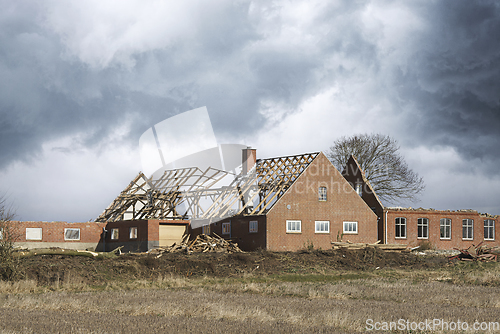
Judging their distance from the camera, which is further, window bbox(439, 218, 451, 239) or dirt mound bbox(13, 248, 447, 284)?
window bbox(439, 218, 451, 239)

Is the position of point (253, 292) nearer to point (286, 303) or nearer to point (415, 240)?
point (286, 303)

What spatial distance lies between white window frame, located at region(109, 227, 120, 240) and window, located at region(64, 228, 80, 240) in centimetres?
275

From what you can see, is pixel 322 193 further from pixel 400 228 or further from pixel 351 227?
pixel 400 228

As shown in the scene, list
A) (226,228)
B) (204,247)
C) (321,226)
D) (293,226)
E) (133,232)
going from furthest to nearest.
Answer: (133,232) → (226,228) → (321,226) → (293,226) → (204,247)

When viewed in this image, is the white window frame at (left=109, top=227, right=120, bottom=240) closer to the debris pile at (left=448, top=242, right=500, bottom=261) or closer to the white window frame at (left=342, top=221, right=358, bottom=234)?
the white window frame at (left=342, top=221, right=358, bottom=234)

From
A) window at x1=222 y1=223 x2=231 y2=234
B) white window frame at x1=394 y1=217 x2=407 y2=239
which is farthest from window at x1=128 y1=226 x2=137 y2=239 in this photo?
white window frame at x1=394 y1=217 x2=407 y2=239

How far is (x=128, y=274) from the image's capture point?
24.9 metres

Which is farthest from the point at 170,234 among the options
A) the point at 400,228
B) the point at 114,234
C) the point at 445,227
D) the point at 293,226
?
the point at 445,227

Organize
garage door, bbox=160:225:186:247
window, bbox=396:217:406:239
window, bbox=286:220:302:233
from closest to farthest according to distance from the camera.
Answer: window, bbox=286:220:302:233
garage door, bbox=160:225:186:247
window, bbox=396:217:406:239

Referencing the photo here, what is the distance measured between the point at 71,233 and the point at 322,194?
21.8m

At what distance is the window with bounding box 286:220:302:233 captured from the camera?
37.2 metres

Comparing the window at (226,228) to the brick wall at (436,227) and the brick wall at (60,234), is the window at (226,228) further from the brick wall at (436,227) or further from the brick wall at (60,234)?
the brick wall at (436,227)

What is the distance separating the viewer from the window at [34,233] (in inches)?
1683

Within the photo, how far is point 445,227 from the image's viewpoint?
149ft
